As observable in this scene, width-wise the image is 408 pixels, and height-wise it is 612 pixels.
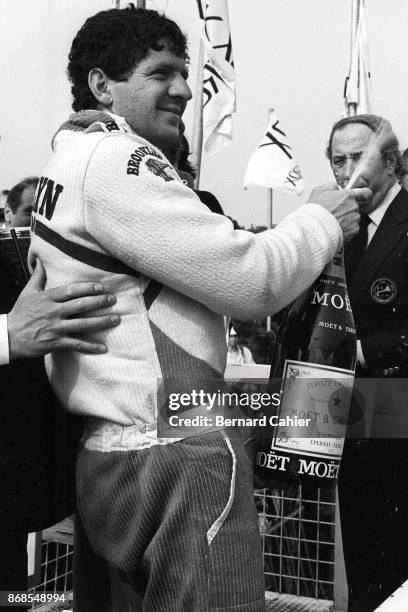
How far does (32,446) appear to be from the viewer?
60.1 inches

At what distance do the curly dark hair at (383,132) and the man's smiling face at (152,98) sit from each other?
0.95 m

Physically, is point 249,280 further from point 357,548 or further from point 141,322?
point 357,548

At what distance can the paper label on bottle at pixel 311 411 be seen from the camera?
1392mm

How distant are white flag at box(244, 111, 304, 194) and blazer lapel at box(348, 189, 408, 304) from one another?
404 cm

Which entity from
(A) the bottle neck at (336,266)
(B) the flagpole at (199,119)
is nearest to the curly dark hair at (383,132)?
(A) the bottle neck at (336,266)

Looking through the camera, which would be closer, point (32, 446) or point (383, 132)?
point (32, 446)

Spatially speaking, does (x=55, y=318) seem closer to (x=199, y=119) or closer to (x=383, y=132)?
(x=383, y=132)

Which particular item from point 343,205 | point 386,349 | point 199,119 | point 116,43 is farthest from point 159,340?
point 199,119

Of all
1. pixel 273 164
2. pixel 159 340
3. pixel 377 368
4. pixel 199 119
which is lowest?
pixel 377 368

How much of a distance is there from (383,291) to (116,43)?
3.51 ft

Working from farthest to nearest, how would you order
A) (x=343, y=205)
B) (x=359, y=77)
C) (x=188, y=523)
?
(x=359, y=77) → (x=343, y=205) → (x=188, y=523)

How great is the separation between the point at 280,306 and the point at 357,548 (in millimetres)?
1387

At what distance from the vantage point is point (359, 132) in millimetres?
2293

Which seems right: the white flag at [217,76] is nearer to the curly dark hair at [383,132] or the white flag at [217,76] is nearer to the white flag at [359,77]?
the white flag at [359,77]
